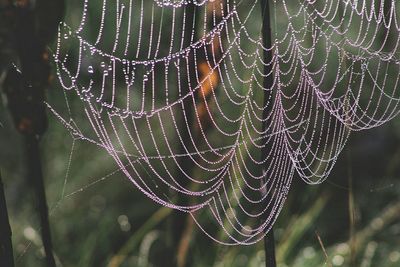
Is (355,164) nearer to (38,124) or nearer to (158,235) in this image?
(158,235)

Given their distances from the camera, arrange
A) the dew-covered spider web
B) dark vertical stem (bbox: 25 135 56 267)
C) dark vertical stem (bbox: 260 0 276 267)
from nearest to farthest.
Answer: dark vertical stem (bbox: 25 135 56 267), dark vertical stem (bbox: 260 0 276 267), the dew-covered spider web

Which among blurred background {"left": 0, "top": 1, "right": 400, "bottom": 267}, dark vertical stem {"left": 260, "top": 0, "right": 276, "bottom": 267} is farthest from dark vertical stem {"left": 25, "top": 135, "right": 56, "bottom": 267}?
blurred background {"left": 0, "top": 1, "right": 400, "bottom": 267}

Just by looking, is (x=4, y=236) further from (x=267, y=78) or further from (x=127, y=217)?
(x=127, y=217)

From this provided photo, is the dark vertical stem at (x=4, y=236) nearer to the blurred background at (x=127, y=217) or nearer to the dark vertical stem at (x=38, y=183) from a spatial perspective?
the dark vertical stem at (x=38, y=183)

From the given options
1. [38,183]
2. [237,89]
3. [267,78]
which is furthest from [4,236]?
[237,89]

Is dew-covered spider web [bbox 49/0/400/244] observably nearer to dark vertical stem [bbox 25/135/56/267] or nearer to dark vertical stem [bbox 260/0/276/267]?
dark vertical stem [bbox 260/0/276/267]

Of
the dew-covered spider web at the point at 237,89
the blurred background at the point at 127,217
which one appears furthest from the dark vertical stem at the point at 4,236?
the dew-covered spider web at the point at 237,89
